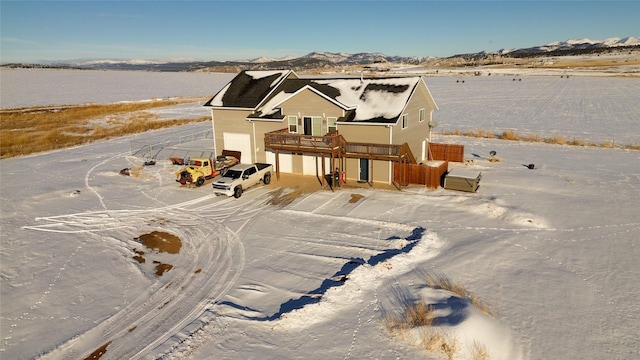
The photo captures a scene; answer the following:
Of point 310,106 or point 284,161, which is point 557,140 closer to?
point 310,106

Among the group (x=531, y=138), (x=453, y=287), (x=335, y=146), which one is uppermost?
(x=335, y=146)

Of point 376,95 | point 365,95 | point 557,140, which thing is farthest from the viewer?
point 557,140

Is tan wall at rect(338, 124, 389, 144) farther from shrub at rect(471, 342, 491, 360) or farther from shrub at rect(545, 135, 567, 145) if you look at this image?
shrub at rect(545, 135, 567, 145)

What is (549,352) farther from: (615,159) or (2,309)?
(615,159)

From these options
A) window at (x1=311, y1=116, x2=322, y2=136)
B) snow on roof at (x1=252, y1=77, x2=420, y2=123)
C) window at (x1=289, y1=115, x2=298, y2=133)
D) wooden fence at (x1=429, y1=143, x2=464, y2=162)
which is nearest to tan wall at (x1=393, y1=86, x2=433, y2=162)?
snow on roof at (x1=252, y1=77, x2=420, y2=123)

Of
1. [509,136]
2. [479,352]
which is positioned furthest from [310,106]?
[509,136]

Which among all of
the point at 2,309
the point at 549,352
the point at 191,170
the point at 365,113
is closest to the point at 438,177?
the point at 365,113

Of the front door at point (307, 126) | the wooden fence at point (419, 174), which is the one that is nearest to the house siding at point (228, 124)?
the front door at point (307, 126)

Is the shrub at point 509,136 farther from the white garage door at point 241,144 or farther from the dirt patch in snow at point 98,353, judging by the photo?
the dirt patch in snow at point 98,353
